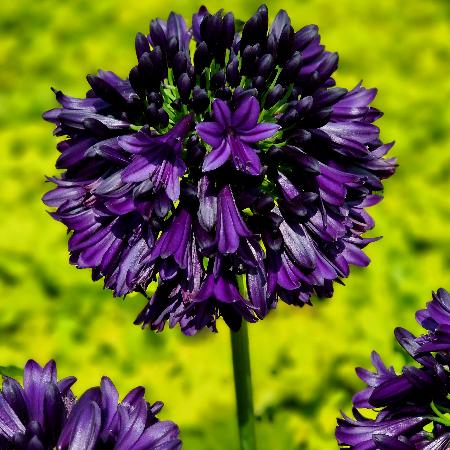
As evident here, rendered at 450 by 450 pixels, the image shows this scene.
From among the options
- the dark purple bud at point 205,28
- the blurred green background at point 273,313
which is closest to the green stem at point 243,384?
the blurred green background at point 273,313

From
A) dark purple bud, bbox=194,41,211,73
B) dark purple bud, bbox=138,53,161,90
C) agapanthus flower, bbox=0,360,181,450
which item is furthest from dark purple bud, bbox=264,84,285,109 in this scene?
agapanthus flower, bbox=0,360,181,450

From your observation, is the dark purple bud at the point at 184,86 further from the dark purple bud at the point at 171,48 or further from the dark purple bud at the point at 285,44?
the dark purple bud at the point at 285,44

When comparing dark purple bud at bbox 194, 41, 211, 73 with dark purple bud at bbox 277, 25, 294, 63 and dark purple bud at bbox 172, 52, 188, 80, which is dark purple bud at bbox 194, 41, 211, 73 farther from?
dark purple bud at bbox 277, 25, 294, 63

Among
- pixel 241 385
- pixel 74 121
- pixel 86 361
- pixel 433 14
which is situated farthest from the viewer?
pixel 433 14

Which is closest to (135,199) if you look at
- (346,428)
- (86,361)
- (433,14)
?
(346,428)

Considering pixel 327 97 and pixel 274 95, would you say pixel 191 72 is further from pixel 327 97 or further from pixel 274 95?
pixel 327 97

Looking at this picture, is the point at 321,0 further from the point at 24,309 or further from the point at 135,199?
the point at 135,199
